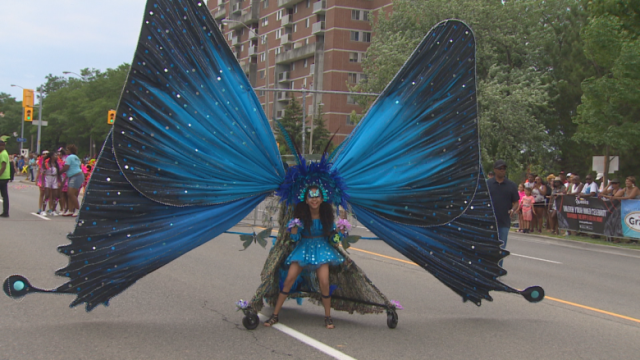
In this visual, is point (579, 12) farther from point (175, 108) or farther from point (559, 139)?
point (175, 108)

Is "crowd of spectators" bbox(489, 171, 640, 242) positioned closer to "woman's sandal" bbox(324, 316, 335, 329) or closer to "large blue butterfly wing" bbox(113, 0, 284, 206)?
"woman's sandal" bbox(324, 316, 335, 329)

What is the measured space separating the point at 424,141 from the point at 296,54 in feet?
206

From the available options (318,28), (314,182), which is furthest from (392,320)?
(318,28)

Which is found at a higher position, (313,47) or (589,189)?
(313,47)

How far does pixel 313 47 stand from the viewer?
6394 cm

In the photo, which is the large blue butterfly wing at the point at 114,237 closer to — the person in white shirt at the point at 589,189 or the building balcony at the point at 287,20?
the person in white shirt at the point at 589,189

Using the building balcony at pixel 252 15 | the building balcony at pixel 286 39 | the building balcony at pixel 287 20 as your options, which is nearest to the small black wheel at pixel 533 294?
the building balcony at pixel 286 39

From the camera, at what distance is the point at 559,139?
3394cm

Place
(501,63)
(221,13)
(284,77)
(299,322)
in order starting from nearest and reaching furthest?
1. (299,322)
2. (501,63)
3. (284,77)
4. (221,13)

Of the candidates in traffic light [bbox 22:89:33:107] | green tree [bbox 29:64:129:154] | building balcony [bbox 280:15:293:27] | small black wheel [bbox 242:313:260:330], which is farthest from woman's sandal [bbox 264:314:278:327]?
building balcony [bbox 280:15:293:27]

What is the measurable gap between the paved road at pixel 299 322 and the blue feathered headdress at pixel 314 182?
1.22 m

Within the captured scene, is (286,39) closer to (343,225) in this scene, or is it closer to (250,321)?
(343,225)

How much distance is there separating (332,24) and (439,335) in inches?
2284

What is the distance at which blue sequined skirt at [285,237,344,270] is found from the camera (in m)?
5.38
